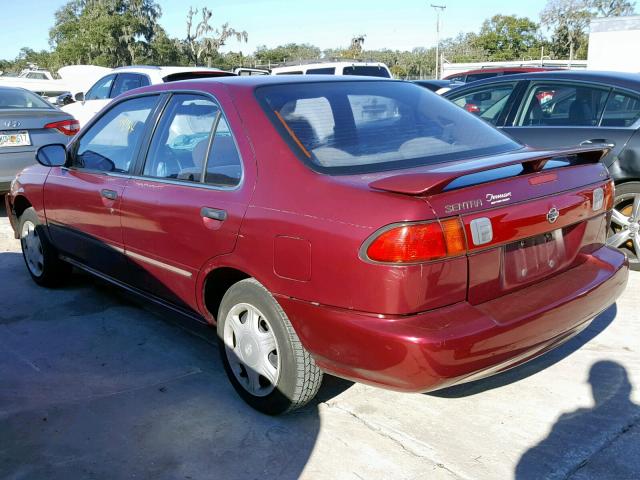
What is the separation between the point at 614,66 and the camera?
26.6 metres

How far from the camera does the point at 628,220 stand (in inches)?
203

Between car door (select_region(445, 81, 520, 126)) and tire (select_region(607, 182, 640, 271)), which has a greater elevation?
car door (select_region(445, 81, 520, 126))

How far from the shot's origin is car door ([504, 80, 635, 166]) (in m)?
5.19

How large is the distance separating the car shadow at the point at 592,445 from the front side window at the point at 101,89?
32.8 ft

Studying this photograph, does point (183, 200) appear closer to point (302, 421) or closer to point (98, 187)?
point (98, 187)

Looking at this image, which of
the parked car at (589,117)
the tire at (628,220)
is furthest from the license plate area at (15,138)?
the tire at (628,220)

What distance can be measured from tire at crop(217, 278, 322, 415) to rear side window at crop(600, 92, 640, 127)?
3.53m

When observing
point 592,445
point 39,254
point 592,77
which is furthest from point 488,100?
point 39,254

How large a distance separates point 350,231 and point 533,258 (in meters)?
0.87

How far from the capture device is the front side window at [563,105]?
538 centimetres

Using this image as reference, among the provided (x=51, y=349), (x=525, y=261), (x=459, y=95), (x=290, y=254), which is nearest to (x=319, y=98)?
(x=290, y=254)

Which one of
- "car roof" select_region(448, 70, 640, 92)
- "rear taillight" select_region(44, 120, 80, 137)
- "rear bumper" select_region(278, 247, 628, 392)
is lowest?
"rear bumper" select_region(278, 247, 628, 392)

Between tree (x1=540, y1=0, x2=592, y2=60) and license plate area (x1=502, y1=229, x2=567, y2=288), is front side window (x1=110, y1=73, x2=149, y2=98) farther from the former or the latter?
tree (x1=540, y1=0, x2=592, y2=60)

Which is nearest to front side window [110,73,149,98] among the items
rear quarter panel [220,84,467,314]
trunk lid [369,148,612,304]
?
rear quarter panel [220,84,467,314]
